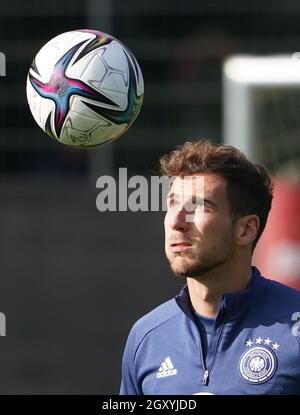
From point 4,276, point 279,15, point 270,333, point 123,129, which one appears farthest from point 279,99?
point 270,333

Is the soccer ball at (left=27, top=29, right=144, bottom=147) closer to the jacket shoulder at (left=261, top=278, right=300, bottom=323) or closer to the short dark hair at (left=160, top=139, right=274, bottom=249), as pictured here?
the short dark hair at (left=160, top=139, right=274, bottom=249)

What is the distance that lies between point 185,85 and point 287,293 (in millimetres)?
6515

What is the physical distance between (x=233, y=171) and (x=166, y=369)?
3.09 feet

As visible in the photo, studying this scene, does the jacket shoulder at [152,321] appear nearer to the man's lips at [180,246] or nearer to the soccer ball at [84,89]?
the man's lips at [180,246]

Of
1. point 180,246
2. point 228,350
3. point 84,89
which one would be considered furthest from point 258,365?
point 84,89

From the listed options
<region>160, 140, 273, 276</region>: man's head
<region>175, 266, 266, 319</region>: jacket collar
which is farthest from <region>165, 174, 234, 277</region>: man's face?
<region>175, 266, 266, 319</region>: jacket collar

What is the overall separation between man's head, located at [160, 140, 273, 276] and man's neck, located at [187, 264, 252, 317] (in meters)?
0.05

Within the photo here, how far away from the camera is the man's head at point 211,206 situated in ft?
17.4

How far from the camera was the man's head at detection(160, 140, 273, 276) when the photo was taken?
530 cm

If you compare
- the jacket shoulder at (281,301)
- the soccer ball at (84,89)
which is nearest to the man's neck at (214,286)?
the jacket shoulder at (281,301)

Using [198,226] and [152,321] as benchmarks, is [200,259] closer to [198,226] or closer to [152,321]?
[198,226]

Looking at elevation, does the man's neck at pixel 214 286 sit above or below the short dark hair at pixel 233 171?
below

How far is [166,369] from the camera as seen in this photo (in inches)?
207

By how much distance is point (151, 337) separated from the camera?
5469 mm
